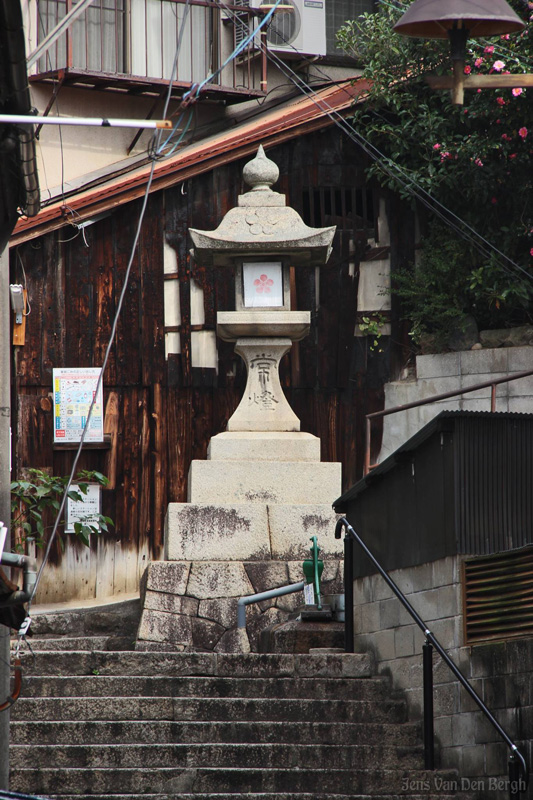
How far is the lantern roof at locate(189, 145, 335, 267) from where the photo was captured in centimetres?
1333

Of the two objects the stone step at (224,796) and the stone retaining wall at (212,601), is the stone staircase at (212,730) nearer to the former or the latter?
the stone step at (224,796)

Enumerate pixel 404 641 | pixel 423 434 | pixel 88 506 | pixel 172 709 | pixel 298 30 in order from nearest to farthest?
pixel 172 709
pixel 423 434
pixel 404 641
pixel 88 506
pixel 298 30

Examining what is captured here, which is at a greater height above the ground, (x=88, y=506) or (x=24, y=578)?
(x=88, y=506)

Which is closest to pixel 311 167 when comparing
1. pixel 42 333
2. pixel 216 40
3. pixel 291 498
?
pixel 216 40

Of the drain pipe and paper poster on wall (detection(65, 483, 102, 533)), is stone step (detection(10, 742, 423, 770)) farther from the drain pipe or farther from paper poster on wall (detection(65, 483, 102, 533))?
paper poster on wall (detection(65, 483, 102, 533))

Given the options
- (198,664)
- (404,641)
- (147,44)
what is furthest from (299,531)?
(147,44)

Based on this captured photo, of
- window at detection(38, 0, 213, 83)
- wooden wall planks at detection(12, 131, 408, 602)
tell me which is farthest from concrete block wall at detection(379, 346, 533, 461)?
window at detection(38, 0, 213, 83)

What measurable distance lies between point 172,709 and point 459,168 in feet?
27.9

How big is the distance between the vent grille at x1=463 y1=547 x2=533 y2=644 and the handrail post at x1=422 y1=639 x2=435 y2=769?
303 millimetres

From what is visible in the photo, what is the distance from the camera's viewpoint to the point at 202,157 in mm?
15570

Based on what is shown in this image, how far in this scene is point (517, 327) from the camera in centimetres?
1545

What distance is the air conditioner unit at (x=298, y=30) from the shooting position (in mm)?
17938

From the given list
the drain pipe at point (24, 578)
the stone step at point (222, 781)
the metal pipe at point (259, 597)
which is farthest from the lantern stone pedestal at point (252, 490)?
the drain pipe at point (24, 578)

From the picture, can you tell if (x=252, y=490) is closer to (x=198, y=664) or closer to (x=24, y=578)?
(x=198, y=664)
